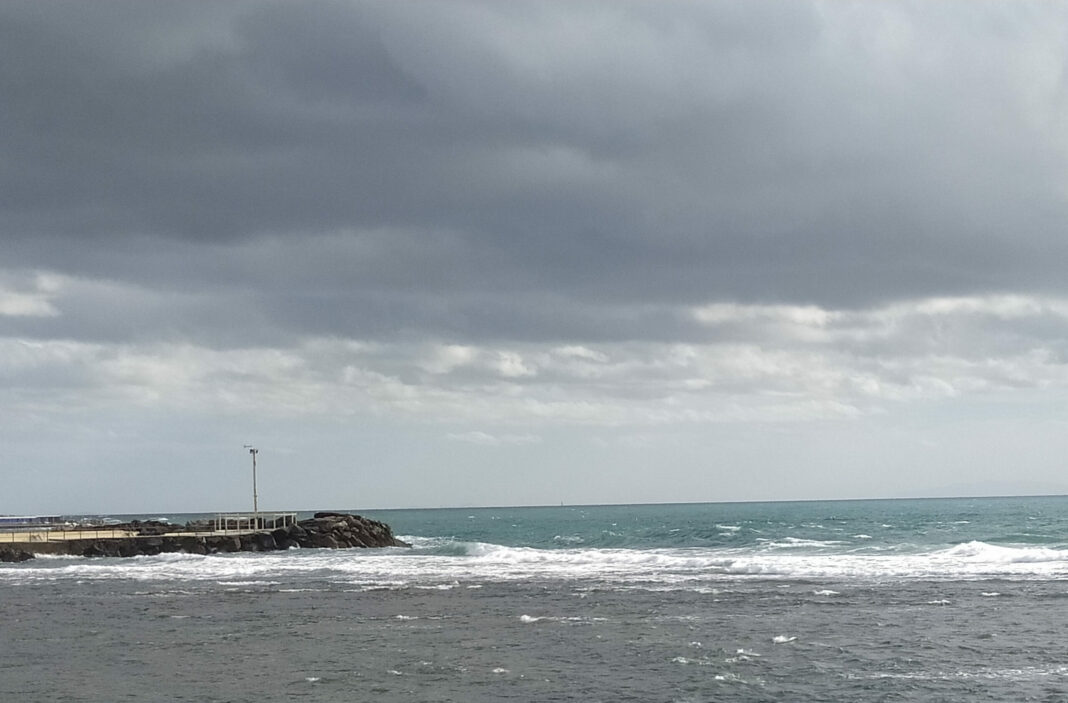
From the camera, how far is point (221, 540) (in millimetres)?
80250

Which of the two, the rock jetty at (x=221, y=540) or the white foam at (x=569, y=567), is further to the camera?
the rock jetty at (x=221, y=540)

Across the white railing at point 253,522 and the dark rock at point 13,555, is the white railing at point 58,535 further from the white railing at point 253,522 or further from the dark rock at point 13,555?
the white railing at point 253,522

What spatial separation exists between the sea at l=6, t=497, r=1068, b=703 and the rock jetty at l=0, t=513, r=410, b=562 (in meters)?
20.8

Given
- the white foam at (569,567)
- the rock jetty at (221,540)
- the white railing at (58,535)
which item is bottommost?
the white foam at (569,567)

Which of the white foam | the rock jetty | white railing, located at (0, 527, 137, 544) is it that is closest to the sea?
the white foam

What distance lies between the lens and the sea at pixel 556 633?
2373 centimetres

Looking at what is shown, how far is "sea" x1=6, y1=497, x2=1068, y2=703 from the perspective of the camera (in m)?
23.7

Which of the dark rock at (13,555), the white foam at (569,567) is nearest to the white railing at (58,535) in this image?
the dark rock at (13,555)

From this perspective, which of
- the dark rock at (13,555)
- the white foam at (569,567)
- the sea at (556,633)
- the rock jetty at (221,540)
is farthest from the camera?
the rock jetty at (221,540)

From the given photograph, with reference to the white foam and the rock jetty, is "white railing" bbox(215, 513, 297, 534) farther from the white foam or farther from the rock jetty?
the white foam

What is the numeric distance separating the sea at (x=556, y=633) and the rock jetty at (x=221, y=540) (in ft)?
68.4

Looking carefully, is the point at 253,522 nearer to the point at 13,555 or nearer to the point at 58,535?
the point at 58,535

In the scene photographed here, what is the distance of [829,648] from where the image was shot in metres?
27.6

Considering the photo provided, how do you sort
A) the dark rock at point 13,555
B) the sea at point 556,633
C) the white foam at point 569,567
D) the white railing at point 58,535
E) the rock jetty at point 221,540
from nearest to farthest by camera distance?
1. the sea at point 556,633
2. the white foam at point 569,567
3. the dark rock at point 13,555
4. the rock jetty at point 221,540
5. the white railing at point 58,535
